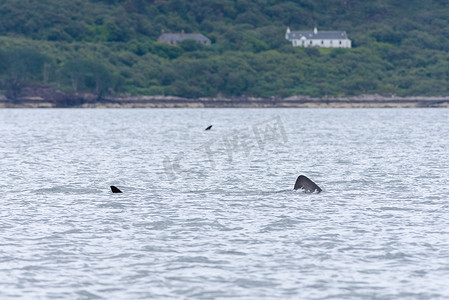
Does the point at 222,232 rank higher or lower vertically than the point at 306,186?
lower

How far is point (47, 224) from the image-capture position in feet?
94.7

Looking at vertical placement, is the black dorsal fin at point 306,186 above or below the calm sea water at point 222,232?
above

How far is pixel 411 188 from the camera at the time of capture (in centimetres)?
4025

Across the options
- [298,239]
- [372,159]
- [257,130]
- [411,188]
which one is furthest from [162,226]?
[257,130]

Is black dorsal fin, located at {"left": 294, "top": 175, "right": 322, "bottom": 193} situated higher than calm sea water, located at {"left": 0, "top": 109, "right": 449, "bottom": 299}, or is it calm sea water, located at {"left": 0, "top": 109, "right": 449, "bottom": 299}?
black dorsal fin, located at {"left": 294, "top": 175, "right": 322, "bottom": 193}

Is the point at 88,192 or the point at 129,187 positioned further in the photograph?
the point at 129,187

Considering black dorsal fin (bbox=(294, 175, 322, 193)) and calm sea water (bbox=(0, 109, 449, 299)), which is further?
black dorsal fin (bbox=(294, 175, 322, 193))

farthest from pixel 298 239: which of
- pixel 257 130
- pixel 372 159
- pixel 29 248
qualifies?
pixel 257 130

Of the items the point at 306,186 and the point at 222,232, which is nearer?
the point at 222,232

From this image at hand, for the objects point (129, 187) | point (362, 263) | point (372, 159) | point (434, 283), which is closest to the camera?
point (434, 283)

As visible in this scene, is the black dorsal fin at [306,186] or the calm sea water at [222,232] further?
the black dorsal fin at [306,186]

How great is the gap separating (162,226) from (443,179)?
21.5m

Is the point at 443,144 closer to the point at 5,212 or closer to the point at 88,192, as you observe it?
the point at 88,192

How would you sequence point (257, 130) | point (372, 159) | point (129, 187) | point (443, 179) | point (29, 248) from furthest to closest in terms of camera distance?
point (257, 130) < point (372, 159) < point (443, 179) < point (129, 187) < point (29, 248)
